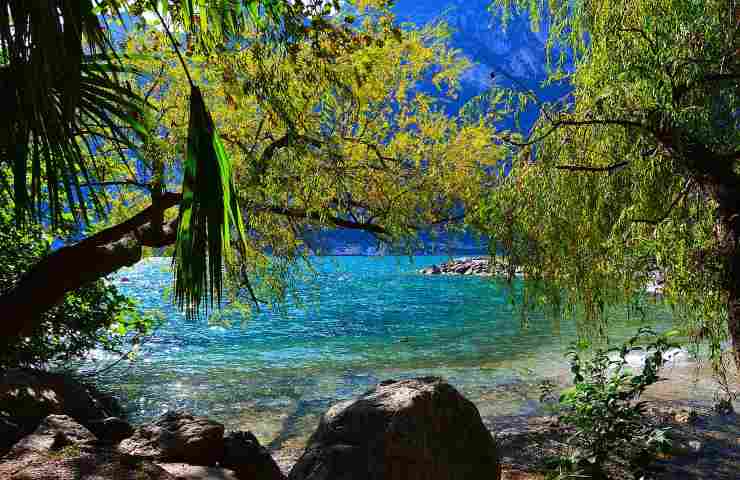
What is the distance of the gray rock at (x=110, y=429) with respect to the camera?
331 inches

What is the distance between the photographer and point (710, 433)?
974cm

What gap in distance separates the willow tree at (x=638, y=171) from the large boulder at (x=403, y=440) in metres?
1.88

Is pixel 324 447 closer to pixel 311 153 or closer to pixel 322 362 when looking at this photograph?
pixel 311 153

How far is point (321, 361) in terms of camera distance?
67.9 ft

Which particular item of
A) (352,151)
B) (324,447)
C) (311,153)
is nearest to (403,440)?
(324,447)

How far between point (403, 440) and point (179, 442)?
330cm

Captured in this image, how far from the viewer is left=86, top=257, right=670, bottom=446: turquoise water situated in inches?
531

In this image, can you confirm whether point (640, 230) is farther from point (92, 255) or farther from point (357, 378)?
point (357, 378)

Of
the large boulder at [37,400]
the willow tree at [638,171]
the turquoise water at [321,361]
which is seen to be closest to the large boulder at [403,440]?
the turquoise water at [321,361]

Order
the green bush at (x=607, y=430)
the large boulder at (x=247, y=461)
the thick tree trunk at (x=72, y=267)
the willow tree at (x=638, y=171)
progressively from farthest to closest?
1. the large boulder at (x=247, y=461)
2. the thick tree trunk at (x=72, y=267)
3. the willow tree at (x=638, y=171)
4. the green bush at (x=607, y=430)

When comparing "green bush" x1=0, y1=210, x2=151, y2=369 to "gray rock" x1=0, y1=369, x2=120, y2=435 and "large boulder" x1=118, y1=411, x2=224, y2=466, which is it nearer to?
"gray rock" x1=0, y1=369, x2=120, y2=435

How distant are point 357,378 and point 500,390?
5.06 m

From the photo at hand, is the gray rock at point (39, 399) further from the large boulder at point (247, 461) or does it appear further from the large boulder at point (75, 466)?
the large boulder at point (75, 466)

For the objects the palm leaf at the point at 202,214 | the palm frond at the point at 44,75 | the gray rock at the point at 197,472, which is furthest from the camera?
the gray rock at the point at 197,472
